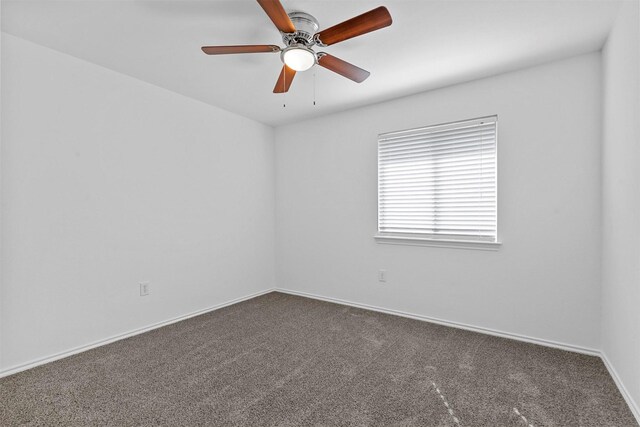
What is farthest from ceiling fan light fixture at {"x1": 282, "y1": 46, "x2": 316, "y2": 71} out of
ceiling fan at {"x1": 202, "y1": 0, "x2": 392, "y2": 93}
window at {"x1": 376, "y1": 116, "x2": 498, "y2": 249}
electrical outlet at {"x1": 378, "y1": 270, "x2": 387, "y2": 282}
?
electrical outlet at {"x1": 378, "y1": 270, "x2": 387, "y2": 282}

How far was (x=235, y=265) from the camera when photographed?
3939 millimetres

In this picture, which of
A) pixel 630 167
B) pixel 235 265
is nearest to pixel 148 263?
pixel 235 265

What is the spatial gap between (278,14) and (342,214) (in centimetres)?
255

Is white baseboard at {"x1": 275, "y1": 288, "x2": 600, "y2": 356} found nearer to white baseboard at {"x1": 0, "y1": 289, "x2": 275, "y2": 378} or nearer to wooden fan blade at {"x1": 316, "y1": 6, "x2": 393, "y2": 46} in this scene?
white baseboard at {"x1": 0, "y1": 289, "x2": 275, "y2": 378}

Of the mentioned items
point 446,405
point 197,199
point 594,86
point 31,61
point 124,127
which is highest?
point 31,61

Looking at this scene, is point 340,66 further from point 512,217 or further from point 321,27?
point 512,217

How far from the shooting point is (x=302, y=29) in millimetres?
1936

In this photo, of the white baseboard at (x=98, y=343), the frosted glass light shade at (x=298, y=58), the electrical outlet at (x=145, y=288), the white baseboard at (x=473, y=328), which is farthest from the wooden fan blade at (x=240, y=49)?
the white baseboard at (x=473, y=328)

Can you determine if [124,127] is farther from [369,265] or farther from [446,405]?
[446,405]

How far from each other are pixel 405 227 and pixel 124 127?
2.99m

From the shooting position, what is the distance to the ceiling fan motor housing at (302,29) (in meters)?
1.89

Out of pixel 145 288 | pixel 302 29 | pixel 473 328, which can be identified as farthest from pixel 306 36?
pixel 473 328

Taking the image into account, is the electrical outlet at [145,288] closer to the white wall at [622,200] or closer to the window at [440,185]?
the window at [440,185]

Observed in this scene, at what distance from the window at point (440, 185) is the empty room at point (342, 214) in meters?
0.02
